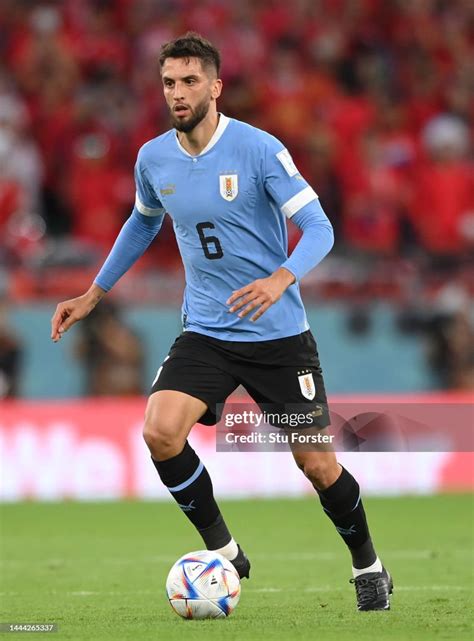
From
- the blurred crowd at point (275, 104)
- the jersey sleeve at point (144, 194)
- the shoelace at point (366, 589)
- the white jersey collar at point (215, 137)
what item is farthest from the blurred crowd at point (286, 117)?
the shoelace at point (366, 589)

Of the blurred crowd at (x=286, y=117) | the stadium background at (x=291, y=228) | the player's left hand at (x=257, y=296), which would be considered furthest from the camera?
the blurred crowd at (x=286, y=117)

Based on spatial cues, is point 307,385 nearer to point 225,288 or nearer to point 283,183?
point 225,288

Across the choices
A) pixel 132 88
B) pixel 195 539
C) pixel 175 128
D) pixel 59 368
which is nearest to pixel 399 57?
pixel 132 88

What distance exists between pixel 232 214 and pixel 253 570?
2.92 metres

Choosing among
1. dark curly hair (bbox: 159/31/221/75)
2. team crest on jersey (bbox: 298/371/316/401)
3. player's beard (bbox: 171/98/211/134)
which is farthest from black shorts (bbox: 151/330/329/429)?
dark curly hair (bbox: 159/31/221/75)

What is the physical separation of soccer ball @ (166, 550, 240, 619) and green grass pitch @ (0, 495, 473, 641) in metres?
0.09

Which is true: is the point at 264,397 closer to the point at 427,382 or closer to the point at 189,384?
→ the point at 189,384

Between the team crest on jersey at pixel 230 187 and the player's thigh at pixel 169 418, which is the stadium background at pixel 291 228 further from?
the player's thigh at pixel 169 418

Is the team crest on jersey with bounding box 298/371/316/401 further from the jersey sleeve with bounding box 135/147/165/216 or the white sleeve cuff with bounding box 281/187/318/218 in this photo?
the jersey sleeve with bounding box 135/147/165/216

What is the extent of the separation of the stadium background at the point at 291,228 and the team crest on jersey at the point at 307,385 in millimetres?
6905

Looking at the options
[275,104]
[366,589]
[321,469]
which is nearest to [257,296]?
[321,469]

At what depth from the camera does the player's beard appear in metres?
6.05

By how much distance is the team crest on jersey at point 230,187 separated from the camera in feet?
19.9

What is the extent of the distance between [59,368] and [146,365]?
0.79 metres
